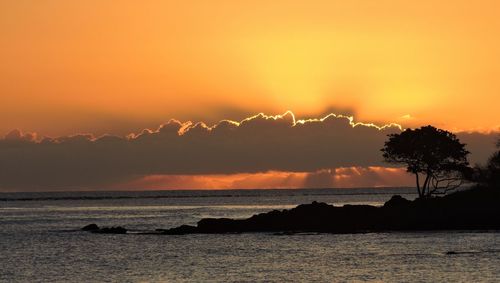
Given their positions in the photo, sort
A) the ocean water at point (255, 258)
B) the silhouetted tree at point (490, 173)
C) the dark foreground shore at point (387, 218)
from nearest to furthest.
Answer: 1. the ocean water at point (255, 258)
2. the dark foreground shore at point (387, 218)
3. the silhouetted tree at point (490, 173)

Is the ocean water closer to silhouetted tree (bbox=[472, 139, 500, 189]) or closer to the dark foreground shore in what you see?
the dark foreground shore

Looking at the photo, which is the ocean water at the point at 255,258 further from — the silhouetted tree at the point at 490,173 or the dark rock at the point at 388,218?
the silhouetted tree at the point at 490,173

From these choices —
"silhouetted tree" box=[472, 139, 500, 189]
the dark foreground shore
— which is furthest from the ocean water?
"silhouetted tree" box=[472, 139, 500, 189]

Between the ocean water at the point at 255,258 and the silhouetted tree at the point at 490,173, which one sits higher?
the silhouetted tree at the point at 490,173

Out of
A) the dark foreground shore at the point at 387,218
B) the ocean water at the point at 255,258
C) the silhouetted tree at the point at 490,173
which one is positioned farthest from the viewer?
the silhouetted tree at the point at 490,173

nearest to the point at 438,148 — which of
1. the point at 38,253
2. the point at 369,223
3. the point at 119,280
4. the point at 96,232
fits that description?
the point at 369,223

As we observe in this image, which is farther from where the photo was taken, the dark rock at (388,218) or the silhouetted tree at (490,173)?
the silhouetted tree at (490,173)

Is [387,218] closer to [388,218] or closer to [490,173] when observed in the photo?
[388,218]

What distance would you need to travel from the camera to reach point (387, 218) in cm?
10481

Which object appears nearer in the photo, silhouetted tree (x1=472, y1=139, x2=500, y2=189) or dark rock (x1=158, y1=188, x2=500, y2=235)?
dark rock (x1=158, y1=188, x2=500, y2=235)

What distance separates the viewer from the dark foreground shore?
102 meters

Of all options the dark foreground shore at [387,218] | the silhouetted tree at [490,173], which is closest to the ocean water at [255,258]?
the dark foreground shore at [387,218]

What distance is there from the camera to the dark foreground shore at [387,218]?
102438mm

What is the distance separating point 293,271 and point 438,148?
187ft
